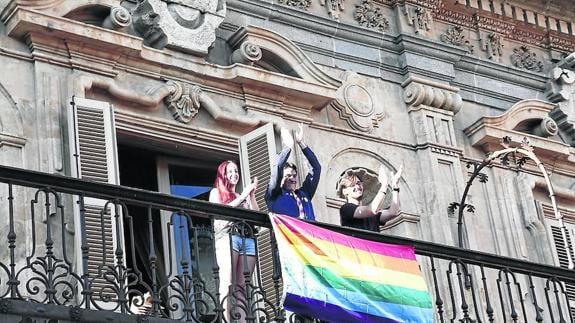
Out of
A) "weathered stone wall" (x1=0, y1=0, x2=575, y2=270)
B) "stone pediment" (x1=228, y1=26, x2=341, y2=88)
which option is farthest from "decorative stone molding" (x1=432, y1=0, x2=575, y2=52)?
"stone pediment" (x1=228, y1=26, x2=341, y2=88)

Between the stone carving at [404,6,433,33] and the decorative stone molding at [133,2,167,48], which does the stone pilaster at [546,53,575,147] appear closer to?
the stone carving at [404,6,433,33]

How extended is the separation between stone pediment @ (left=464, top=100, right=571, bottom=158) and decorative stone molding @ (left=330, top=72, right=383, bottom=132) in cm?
111

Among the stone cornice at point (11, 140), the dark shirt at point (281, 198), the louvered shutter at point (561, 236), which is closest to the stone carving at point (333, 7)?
the louvered shutter at point (561, 236)

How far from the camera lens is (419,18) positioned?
16516mm

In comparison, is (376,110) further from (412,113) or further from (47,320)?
(47,320)

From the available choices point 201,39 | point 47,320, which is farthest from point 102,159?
point 47,320

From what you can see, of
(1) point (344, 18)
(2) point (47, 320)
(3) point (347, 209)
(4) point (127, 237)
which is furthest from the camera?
(1) point (344, 18)

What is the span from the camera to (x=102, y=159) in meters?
13.3

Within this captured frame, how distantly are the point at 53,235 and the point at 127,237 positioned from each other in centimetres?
142

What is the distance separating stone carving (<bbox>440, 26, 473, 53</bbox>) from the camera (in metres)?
16.8

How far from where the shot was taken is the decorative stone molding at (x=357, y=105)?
50.7 feet

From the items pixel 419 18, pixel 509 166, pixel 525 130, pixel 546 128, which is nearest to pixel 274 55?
pixel 419 18

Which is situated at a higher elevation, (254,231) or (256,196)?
(256,196)

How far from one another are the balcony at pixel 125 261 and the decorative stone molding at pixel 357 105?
1422mm
